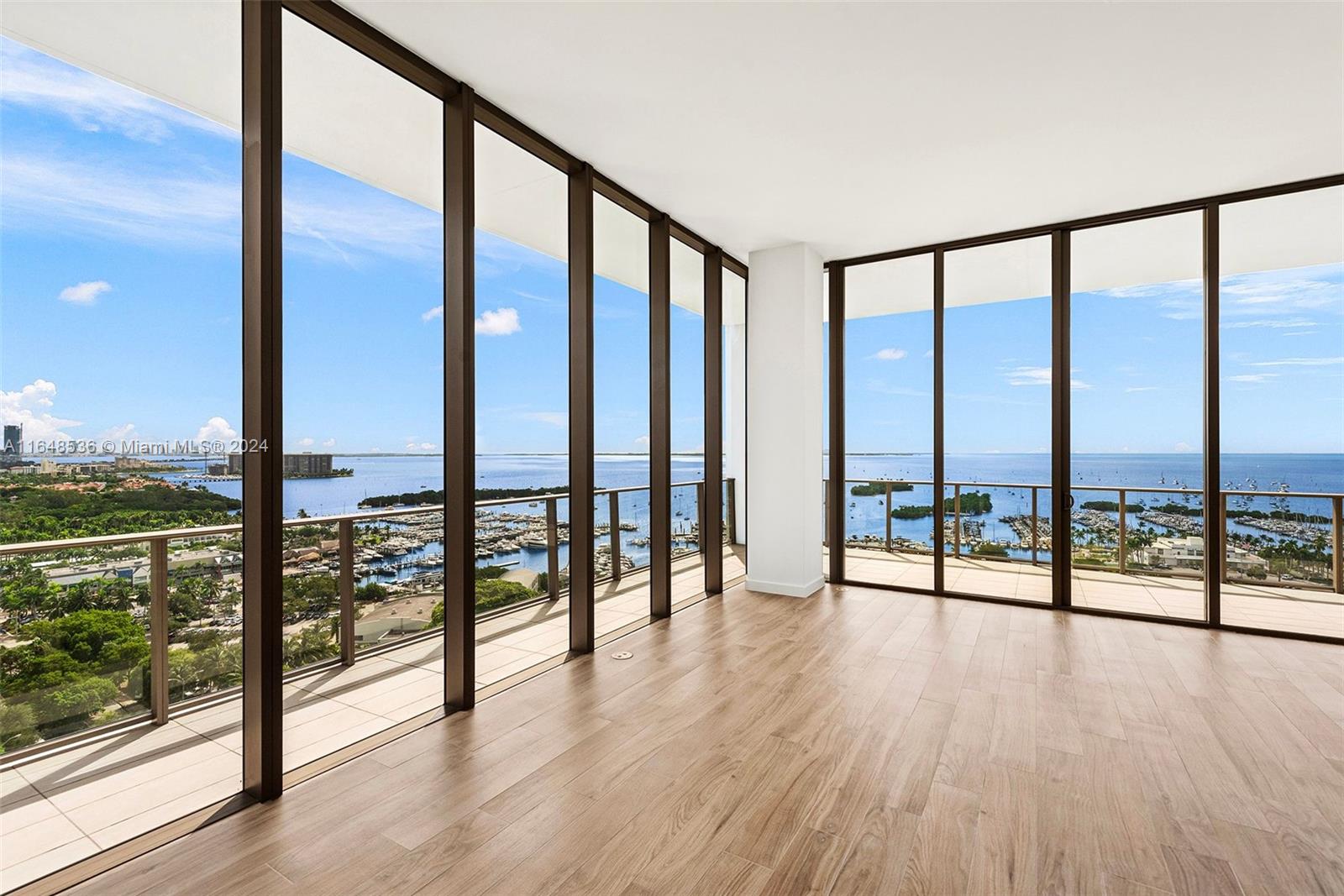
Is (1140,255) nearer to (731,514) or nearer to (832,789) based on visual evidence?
(731,514)

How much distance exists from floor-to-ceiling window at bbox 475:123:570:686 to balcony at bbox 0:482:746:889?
Answer: 0.07m

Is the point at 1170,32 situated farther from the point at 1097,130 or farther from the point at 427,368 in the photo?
the point at 427,368

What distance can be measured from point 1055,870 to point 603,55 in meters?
3.42

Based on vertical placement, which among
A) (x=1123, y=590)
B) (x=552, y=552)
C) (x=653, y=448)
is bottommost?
(x=1123, y=590)

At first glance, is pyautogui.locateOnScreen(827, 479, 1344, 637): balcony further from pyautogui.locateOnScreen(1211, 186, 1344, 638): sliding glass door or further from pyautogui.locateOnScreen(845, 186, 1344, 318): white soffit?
pyautogui.locateOnScreen(845, 186, 1344, 318): white soffit

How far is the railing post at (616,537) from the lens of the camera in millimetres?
5590

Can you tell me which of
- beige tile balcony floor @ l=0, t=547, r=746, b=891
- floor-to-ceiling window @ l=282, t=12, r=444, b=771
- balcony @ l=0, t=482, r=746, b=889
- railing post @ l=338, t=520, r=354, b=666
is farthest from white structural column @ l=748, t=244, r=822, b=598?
railing post @ l=338, t=520, r=354, b=666

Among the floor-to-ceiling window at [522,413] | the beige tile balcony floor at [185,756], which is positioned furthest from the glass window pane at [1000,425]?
the beige tile balcony floor at [185,756]

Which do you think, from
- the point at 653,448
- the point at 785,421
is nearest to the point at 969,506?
the point at 785,421

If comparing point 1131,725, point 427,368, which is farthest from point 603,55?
point 1131,725

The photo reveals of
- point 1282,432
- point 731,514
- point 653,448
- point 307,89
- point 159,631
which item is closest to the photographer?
point 159,631

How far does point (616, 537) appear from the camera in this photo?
569 cm

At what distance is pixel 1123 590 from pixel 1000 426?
1.56 meters

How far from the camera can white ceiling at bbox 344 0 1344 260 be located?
2473mm
